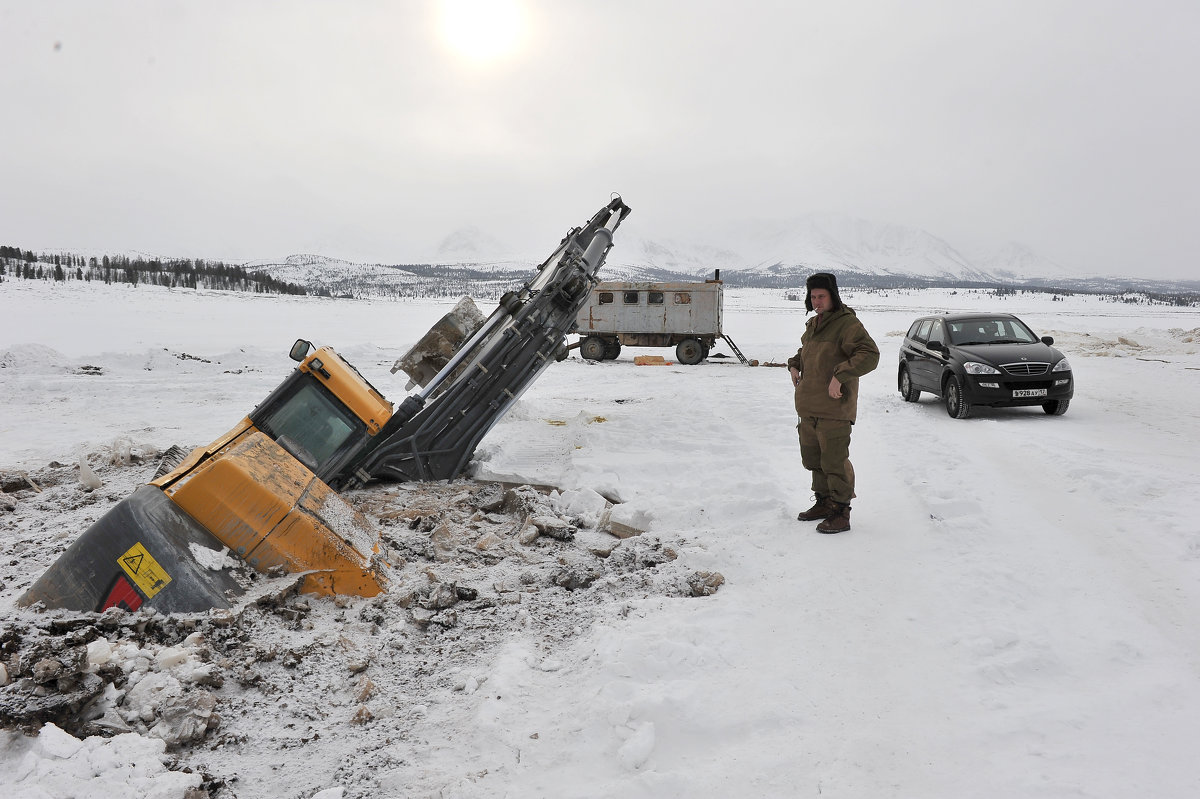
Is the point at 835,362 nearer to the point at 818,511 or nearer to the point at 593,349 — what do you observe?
the point at 818,511

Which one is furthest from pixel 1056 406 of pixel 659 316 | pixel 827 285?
pixel 659 316

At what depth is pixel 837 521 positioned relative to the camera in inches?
203

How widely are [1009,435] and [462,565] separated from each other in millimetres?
7545

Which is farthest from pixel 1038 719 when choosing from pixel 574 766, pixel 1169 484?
pixel 1169 484

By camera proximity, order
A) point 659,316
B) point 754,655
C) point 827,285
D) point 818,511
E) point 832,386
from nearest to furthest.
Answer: point 754,655, point 832,386, point 827,285, point 818,511, point 659,316

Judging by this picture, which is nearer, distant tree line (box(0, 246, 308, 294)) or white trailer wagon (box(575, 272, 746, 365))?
white trailer wagon (box(575, 272, 746, 365))

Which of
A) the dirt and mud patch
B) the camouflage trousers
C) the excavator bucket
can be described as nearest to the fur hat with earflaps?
the camouflage trousers

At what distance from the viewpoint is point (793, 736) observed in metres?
2.85

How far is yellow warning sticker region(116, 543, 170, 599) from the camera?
365 cm

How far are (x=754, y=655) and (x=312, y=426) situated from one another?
14.2 feet

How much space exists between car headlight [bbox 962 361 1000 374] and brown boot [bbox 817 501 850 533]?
6.57 metres

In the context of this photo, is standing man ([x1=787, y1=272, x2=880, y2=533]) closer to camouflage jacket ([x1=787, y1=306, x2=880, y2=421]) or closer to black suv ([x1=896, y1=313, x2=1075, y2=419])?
camouflage jacket ([x1=787, y1=306, x2=880, y2=421])

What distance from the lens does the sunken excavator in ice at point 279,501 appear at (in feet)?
12.0

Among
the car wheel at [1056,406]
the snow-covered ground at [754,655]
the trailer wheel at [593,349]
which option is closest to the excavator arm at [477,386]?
the snow-covered ground at [754,655]
